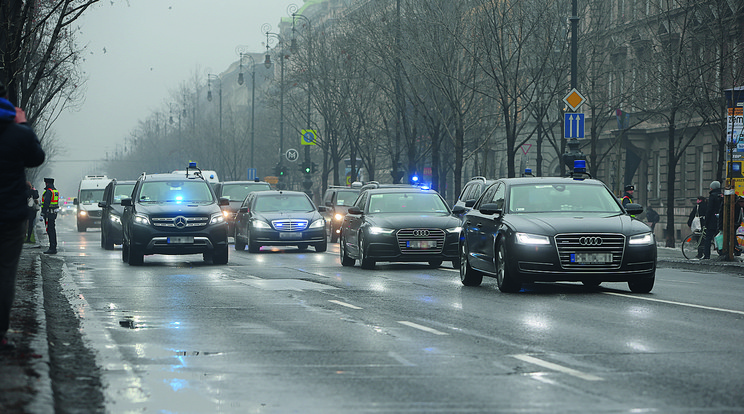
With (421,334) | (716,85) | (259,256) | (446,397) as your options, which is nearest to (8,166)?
(446,397)

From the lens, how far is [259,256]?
27.8 meters

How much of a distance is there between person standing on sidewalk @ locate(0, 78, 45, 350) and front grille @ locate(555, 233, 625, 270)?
25.9ft

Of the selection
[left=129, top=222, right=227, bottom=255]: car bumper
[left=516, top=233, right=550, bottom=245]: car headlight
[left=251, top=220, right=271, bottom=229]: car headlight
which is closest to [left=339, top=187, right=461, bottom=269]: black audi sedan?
[left=129, top=222, right=227, bottom=255]: car bumper

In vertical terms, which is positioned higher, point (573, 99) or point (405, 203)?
point (573, 99)

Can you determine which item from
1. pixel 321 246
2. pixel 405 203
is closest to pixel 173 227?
pixel 405 203

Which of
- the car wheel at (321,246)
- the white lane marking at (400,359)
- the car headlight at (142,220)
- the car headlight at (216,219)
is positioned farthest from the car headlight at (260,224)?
the white lane marking at (400,359)

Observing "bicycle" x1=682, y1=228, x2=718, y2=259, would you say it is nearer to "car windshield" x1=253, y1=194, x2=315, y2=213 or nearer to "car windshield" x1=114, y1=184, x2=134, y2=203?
"car windshield" x1=253, y1=194, x2=315, y2=213

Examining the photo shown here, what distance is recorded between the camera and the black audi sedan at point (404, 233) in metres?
21.2

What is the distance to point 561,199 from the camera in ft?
52.6

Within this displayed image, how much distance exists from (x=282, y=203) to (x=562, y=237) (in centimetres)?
1658

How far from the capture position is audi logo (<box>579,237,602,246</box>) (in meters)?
14.6

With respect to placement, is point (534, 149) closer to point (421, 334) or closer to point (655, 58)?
point (655, 58)

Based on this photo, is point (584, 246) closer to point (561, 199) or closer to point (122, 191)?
point (561, 199)

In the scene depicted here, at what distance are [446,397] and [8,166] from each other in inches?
136
